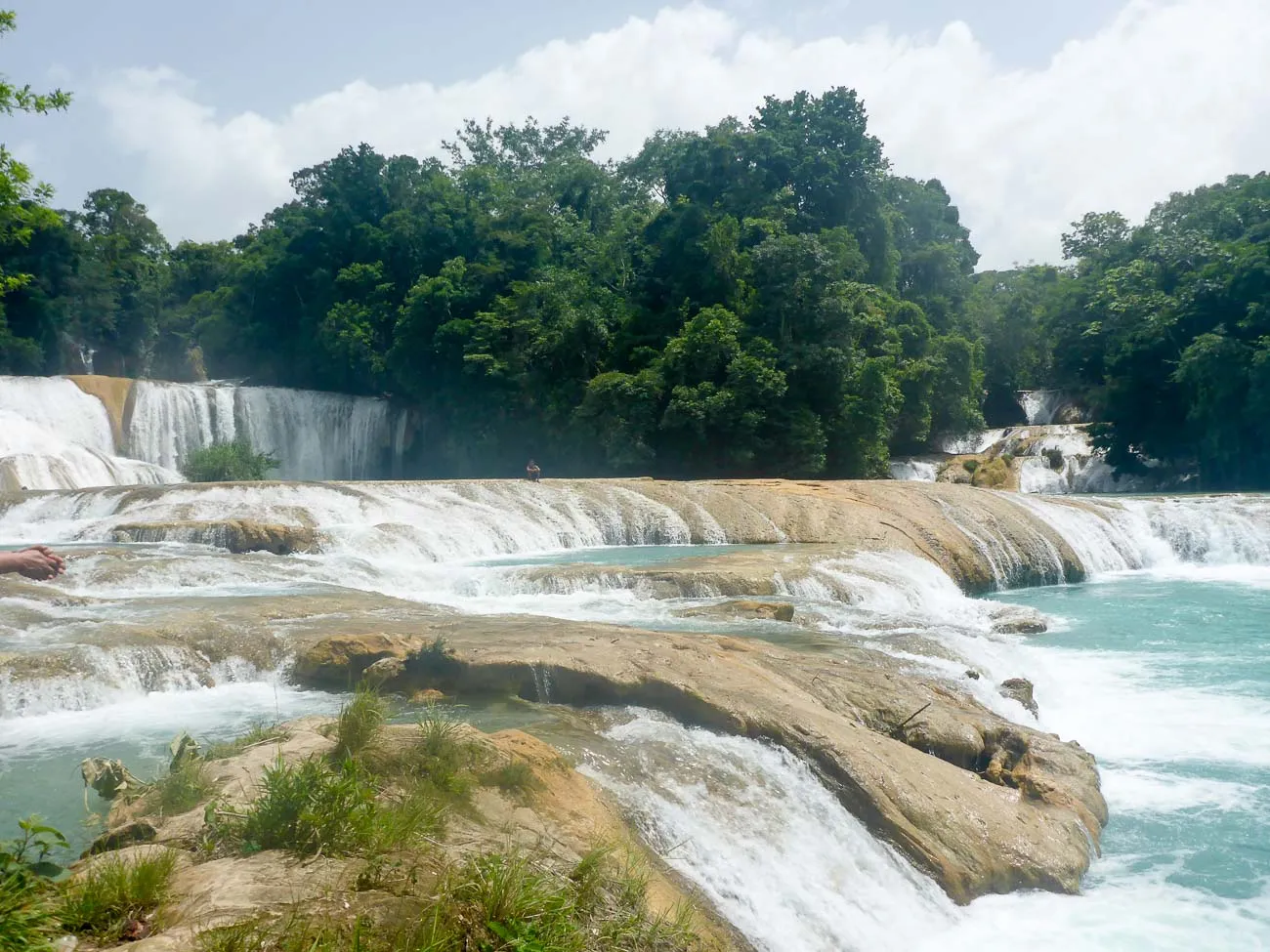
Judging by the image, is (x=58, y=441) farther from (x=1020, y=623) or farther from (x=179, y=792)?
(x=179, y=792)

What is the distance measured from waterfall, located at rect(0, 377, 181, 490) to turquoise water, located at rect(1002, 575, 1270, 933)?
19.3 metres

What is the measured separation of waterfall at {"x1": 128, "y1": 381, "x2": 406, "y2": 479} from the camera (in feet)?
97.1

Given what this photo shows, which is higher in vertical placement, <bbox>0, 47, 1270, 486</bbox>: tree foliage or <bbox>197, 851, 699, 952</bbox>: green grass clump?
<bbox>0, 47, 1270, 486</bbox>: tree foliage

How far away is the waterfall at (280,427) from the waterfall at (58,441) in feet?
4.16

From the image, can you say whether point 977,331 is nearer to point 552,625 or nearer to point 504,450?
point 504,450

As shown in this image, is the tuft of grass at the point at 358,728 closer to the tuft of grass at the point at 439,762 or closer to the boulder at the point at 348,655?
the tuft of grass at the point at 439,762

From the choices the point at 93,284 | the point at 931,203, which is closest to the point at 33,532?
the point at 93,284

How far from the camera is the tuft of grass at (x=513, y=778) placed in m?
4.80

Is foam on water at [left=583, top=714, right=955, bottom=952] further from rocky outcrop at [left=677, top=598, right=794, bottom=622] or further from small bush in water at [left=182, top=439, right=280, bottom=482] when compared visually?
small bush in water at [left=182, top=439, right=280, bottom=482]

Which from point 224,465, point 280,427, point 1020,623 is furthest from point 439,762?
point 280,427

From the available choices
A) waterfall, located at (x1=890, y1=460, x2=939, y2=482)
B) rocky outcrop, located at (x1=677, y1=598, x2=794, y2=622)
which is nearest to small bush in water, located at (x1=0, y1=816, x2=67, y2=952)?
rocky outcrop, located at (x1=677, y1=598, x2=794, y2=622)

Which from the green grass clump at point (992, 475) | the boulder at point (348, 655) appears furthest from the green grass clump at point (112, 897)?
the green grass clump at point (992, 475)

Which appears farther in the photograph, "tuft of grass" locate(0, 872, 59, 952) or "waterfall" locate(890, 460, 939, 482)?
"waterfall" locate(890, 460, 939, 482)

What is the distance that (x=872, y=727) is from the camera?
7.20 meters
